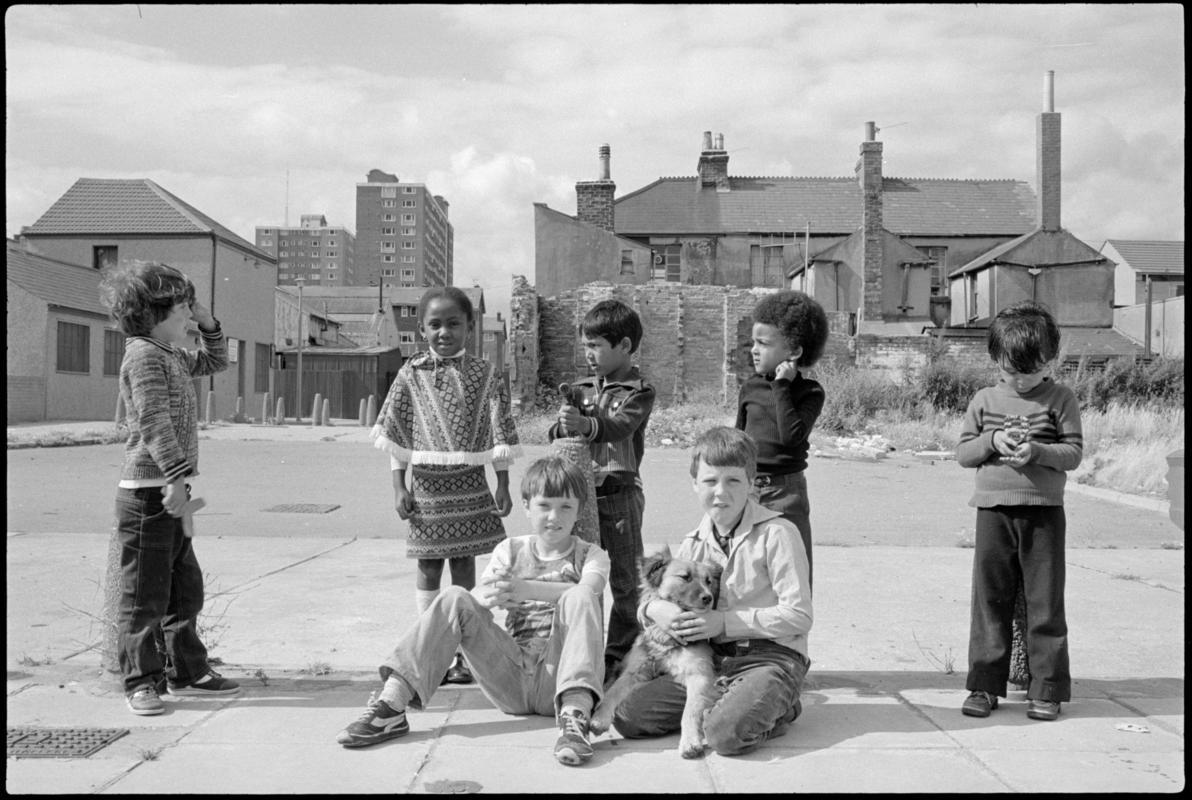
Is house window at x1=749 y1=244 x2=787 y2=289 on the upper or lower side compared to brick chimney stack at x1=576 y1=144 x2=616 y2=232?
lower

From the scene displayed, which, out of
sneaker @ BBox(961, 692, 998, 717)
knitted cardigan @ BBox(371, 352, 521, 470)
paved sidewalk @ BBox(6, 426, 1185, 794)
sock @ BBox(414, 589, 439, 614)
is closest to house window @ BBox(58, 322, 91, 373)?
paved sidewalk @ BBox(6, 426, 1185, 794)

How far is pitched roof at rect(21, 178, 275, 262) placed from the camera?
1422 inches

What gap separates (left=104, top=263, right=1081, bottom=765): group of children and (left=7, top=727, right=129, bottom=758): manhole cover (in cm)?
26

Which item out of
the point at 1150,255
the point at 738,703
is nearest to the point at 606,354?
the point at 738,703

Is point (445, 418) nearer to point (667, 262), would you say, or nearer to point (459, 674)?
point (459, 674)

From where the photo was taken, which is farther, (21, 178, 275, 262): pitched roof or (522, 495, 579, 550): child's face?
(21, 178, 275, 262): pitched roof

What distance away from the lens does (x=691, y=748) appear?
326cm

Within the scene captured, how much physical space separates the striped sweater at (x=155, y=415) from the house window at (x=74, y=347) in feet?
89.9

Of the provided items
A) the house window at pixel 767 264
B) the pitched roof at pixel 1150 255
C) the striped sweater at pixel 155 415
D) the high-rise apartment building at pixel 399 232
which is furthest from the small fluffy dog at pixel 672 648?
the high-rise apartment building at pixel 399 232

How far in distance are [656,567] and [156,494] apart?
76.1 inches

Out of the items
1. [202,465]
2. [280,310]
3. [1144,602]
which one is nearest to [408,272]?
[280,310]

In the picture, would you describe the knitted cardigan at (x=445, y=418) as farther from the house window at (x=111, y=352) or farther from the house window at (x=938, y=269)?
the house window at (x=938, y=269)

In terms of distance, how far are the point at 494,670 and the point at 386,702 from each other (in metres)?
0.43

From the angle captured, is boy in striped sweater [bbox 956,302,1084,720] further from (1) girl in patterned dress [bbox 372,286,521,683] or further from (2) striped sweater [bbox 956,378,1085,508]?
(1) girl in patterned dress [bbox 372,286,521,683]
